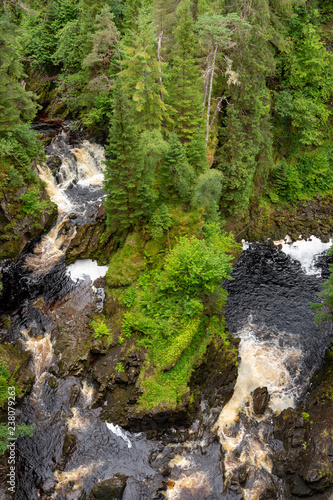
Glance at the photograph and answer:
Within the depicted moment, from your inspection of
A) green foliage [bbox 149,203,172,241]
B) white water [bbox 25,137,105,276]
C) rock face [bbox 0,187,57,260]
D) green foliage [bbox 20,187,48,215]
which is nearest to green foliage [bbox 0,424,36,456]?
white water [bbox 25,137,105,276]

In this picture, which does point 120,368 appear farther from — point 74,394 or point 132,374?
point 74,394

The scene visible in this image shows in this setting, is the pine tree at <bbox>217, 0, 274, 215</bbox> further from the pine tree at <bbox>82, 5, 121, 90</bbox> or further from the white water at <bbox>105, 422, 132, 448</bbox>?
the white water at <bbox>105, 422, 132, 448</bbox>

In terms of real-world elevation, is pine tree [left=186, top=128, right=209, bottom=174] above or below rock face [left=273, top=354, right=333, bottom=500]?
above

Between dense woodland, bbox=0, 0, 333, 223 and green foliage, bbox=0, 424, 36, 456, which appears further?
dense woodland, bbox=0, 0, 333, 223

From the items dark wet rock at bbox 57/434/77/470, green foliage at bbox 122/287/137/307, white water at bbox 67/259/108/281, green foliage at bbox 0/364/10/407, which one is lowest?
dark wet rock at bbox 57/434/77/470

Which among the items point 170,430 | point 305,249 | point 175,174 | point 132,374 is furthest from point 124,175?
point 305,249


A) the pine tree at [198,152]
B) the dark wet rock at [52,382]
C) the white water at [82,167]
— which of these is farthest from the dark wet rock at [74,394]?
the white water at [82,167]
